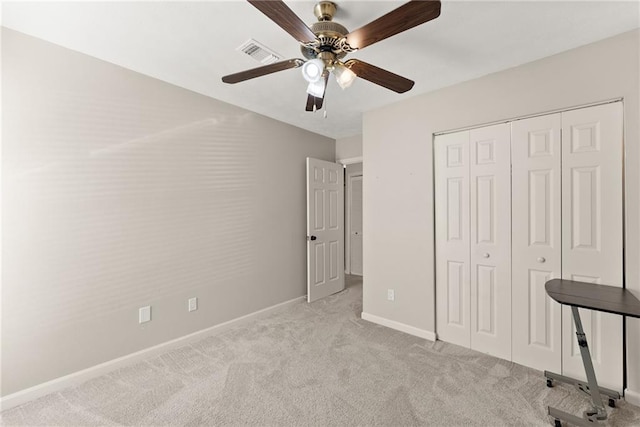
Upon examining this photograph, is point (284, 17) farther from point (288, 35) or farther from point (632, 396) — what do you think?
point (632, 396)

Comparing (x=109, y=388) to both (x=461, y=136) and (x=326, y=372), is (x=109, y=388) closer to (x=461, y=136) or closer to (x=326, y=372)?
(x=326, y=372)

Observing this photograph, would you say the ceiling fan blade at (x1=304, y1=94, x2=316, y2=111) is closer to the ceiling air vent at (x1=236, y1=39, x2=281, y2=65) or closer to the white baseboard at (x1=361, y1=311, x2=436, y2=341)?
the ceiling air vent at (x1=236, y1=39, x2=281, y2=65)

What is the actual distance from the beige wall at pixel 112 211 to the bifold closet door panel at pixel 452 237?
1982 mm

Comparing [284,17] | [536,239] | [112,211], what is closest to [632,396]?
[536,239]

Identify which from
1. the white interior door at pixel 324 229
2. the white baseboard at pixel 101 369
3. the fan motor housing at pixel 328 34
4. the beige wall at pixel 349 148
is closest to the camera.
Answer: the fan motor housing at pixel 328 34

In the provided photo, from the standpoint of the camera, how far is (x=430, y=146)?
282 cm

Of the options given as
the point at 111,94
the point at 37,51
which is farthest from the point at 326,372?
the point at 37,51

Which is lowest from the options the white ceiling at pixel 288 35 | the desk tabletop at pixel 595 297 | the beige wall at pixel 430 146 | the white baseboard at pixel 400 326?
the white baseboard at pixel 400 326

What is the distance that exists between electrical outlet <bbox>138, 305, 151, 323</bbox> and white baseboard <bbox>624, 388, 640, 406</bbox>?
359 centimetres

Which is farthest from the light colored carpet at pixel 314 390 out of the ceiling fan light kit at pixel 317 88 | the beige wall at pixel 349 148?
the beige wall at pixel 349 148

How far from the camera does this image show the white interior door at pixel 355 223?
5.54 m

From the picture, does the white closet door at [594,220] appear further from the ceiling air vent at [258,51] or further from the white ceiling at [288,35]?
the ceiling air vent at [258,51]

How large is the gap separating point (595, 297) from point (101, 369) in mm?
3476

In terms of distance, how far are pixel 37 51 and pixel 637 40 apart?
4.03 metres
